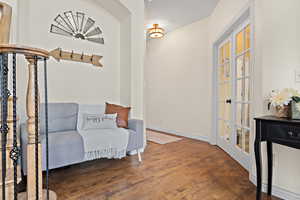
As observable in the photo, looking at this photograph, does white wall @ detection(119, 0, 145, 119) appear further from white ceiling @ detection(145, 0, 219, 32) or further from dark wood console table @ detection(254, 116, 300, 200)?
dark wood console table @ detection(254, 116, 300, 200)

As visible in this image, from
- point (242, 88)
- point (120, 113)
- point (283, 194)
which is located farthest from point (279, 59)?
point (120, 113)

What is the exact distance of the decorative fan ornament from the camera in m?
2.72

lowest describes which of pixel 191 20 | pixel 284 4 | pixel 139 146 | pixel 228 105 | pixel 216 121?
pixel 139 146

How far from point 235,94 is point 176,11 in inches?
80.9

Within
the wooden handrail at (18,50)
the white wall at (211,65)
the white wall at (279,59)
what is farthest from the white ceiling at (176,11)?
the wooden handrail at (18,50)

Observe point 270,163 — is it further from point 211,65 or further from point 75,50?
point 75,50

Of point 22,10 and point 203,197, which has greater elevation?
point 22,10

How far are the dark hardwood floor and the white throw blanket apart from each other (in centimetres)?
23

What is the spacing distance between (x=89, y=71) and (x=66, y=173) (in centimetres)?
164

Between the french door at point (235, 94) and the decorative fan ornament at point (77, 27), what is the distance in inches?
87.9

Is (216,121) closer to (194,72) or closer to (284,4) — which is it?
(194,72)

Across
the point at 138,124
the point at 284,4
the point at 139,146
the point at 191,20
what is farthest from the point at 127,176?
the point at 191,20

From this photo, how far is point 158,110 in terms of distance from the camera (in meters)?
5.10

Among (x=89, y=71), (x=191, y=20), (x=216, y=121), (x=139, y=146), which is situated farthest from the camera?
(x=191, y=20)
